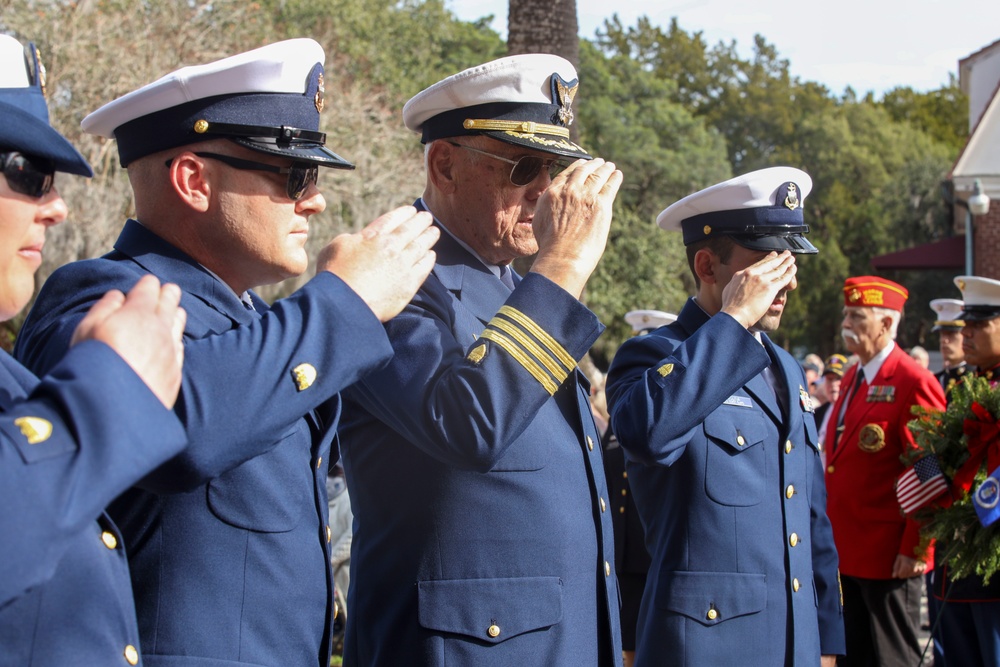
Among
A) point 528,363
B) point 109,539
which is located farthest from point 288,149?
point 109,539

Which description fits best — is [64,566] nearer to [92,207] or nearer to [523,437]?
[523,437]

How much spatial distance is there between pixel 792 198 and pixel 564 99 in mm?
1269

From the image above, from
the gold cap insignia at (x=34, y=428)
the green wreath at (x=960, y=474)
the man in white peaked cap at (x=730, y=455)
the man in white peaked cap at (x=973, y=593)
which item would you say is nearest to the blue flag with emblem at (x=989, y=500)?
the green wreath at (x=960, y=474)

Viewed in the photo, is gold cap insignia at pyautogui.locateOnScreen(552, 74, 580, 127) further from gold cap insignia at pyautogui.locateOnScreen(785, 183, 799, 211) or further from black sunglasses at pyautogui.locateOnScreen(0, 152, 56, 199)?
black sunglasses at pyautogui.locateOnScreen(0, 152, 56, 199)

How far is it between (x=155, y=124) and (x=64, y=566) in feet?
3.21

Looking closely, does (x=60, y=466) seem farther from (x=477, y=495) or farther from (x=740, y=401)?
(x=740, y=401)

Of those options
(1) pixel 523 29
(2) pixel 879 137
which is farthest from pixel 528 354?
(2) pixel 879 137

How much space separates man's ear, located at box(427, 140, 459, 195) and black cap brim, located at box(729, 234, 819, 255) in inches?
50.6

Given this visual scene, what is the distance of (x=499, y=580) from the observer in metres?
2.51

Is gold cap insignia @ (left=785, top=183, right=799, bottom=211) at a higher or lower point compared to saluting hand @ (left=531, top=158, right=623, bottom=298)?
lower

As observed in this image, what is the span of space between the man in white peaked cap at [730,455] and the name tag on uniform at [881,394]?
9.82 ft

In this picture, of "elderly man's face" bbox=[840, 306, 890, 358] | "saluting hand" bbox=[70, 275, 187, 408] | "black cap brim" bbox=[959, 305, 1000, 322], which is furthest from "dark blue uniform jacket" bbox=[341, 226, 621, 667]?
"black cap brim" bbox=[959, 305, 1000, 322]

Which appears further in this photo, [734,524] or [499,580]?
[734,524]

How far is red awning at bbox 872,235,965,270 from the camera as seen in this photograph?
88.2 ft
